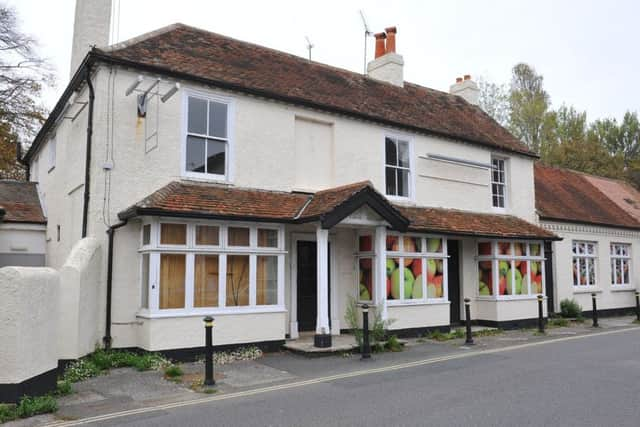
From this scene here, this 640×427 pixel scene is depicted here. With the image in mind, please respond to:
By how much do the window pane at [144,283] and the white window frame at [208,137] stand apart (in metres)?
2.16

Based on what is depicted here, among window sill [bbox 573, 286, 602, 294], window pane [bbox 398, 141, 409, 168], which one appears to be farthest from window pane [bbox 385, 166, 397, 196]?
window sill [bbox 573, 286, 602, 294]

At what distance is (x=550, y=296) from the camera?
2033 cm

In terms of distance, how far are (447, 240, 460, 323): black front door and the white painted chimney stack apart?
38.2 ft

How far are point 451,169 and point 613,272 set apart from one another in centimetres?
1054

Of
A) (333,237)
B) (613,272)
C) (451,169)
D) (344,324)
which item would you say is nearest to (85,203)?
(333,237)

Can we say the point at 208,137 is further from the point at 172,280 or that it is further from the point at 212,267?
the point at 172,280

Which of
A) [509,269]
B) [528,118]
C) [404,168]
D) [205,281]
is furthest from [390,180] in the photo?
[528,118]

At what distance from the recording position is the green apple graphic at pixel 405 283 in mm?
14734

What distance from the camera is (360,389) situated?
855cm

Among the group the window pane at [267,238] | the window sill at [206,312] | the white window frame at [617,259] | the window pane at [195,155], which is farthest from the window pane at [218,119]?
the white window frame at [617,259]

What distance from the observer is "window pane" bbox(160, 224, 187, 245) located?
36.5 feet

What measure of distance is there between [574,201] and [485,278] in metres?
8.35

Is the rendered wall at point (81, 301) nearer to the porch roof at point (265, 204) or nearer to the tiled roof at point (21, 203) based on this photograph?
the porch roof at point (265, 204)

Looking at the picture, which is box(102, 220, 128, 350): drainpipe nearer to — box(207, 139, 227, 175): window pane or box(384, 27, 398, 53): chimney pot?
box(207, 139, 227, 175): window pane
